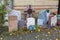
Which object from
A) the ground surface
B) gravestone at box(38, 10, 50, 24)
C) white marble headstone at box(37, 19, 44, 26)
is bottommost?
the ground surface

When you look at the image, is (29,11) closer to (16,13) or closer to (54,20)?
(16,13)

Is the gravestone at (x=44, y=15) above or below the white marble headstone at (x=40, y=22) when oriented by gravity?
above

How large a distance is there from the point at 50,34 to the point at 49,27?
46cm

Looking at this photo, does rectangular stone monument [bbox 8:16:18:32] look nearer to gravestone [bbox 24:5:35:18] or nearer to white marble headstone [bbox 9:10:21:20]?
white marble headstone [bbox 9:10:21:20]

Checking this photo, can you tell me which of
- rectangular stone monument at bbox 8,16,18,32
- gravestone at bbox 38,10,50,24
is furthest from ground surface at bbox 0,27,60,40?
gravestone at bbox 38,10,50,24

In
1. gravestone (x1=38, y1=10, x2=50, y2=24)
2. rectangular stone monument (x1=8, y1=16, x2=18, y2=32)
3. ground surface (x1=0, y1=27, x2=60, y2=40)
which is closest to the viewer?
ground surface (x1=0, y1=27, x2=60, y2=40)

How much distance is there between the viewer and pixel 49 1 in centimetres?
621

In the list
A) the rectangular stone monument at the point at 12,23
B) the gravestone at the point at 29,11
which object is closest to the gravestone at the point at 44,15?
the gravestone at the point at 29,11

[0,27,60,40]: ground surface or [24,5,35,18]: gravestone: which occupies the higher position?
[24,5,35,18]: gravestone

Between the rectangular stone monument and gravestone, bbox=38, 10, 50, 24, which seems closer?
the rectangular stone monument

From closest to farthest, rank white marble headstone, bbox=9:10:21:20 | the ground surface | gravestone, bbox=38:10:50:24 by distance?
the ground surface
white marble headstone, bbox=9:10:21:20
gravestone, bbox=38:10:50:24

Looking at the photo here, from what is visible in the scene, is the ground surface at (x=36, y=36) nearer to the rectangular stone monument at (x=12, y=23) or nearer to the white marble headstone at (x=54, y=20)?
the rectangular stone monument at (x=12, y=23)

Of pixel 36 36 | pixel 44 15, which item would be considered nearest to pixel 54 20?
pixel 44 15

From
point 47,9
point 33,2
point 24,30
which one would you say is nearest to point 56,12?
point 47,9
